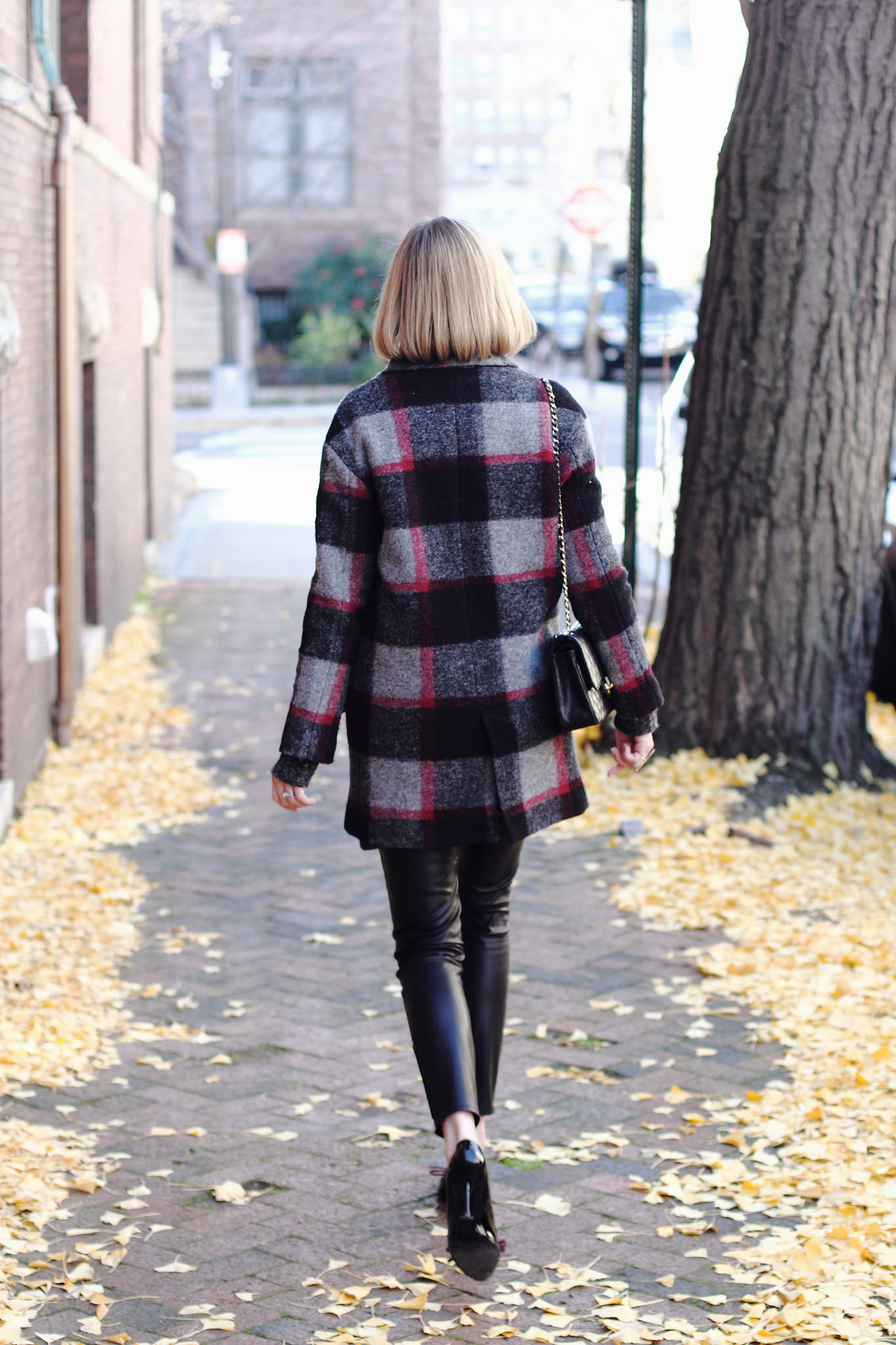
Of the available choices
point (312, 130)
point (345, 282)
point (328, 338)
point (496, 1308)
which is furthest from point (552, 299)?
point (496, 1308)

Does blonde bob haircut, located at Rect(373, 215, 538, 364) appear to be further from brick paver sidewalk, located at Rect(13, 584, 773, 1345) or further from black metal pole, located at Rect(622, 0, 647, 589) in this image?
black metal pole, located at Rect(622, 0, 647, 589)

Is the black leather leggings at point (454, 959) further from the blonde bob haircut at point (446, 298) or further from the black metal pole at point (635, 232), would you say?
the black metal pole at point (635, 232)

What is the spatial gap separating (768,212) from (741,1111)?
3558 mm

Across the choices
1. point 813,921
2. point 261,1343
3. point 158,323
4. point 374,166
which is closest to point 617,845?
point 813,921

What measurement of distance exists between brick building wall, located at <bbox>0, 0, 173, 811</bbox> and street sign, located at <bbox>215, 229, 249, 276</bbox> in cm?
1596

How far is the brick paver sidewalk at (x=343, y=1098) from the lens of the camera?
9.91 feet

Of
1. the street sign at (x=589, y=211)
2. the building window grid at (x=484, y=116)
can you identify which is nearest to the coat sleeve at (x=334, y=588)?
the street sign at (x=589, y=211)

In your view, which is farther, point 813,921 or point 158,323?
point 158,323

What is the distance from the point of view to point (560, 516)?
117 inches

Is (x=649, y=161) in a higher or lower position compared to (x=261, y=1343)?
higher

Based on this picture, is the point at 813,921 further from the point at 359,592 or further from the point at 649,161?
the point at 649,161

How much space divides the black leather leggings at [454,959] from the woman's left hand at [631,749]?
0.28 m

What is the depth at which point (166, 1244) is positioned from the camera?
315cm

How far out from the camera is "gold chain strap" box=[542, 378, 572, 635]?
290 centimetres
